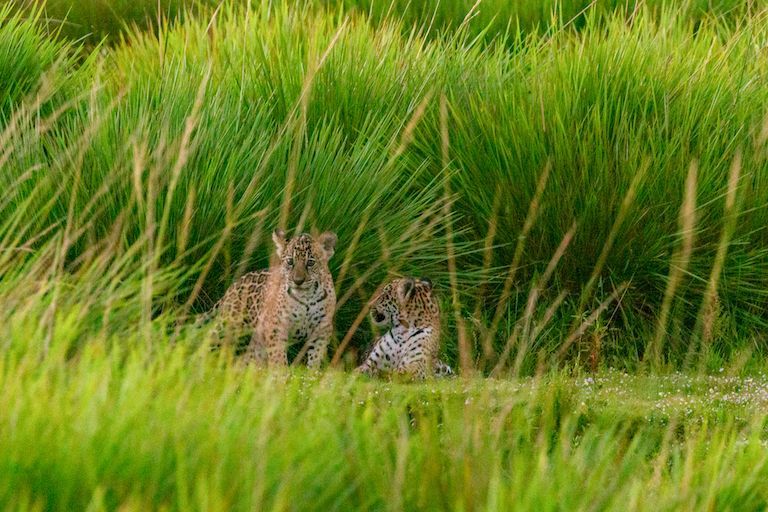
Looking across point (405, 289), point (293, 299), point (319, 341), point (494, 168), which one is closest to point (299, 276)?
point (293, 299)

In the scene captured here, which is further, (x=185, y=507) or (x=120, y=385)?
(x=120, y=385)

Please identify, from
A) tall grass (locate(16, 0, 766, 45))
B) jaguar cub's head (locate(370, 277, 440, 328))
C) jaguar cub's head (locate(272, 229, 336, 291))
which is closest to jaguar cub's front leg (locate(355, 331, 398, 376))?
jaguar cub's head (locate(370, 277, 440, 328))

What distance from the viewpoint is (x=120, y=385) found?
3.34 metres

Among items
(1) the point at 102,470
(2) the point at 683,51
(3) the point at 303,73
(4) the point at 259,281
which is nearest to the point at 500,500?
(1) the point at 102,470

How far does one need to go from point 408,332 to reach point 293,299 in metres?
0.63

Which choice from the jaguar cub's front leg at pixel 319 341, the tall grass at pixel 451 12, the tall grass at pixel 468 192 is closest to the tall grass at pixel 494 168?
the tall grass at pixel 468 192

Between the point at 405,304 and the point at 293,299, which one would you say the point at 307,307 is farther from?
the point at 405,304

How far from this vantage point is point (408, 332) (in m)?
6.75

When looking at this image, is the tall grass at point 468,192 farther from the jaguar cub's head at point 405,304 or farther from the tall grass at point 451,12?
the tall grass at point 451,12

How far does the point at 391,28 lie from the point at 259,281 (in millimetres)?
2913

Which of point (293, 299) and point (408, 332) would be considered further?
point (408, 332)

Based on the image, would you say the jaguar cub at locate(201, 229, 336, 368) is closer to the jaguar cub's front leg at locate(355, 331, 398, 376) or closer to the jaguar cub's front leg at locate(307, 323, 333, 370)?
the jaguar cub's front leg at locate(307, 323, 333, 370)

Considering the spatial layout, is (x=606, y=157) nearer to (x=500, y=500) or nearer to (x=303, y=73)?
(x=303, y=73)

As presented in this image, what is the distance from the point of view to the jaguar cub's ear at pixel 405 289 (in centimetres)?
661
